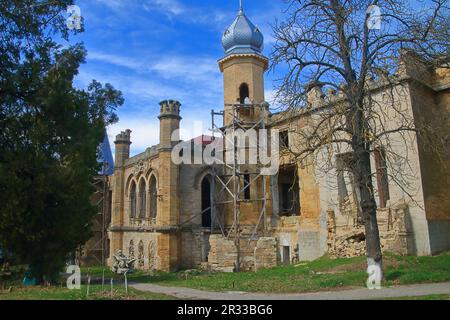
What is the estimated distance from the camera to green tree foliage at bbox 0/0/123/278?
8195 mm

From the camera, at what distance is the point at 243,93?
998 inches

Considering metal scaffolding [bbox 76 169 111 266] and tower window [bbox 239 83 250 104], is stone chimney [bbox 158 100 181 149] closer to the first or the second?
tower window [bbox 239 83 250 104]

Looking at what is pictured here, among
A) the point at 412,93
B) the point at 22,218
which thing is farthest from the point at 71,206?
the point at 412,93

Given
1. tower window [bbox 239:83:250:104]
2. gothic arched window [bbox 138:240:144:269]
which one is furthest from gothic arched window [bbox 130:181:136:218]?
tower window [bbox 239:83:250:104]

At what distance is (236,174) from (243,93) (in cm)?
579

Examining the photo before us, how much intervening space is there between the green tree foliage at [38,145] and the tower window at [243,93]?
640 inches

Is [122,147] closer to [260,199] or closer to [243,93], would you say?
[243,93]

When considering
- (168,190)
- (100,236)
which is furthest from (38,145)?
(100,236)

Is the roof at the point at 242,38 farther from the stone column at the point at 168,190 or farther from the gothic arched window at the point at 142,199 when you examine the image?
the gothic arched window at the point at 142,199

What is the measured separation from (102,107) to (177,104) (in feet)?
21.9

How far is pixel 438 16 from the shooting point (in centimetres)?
1139

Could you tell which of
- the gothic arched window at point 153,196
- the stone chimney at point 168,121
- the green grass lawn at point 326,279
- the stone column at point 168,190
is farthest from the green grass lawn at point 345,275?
the gothic arched window at point 153,196

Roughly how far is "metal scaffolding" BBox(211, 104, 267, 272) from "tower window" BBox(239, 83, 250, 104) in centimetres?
93
